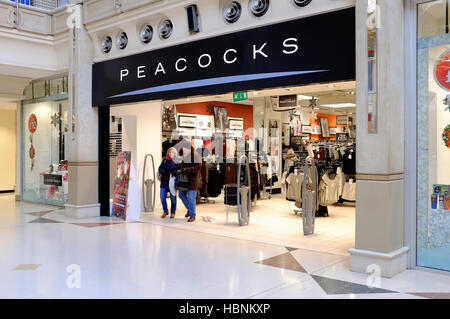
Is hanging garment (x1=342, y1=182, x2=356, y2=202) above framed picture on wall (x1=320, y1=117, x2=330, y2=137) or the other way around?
the other way around

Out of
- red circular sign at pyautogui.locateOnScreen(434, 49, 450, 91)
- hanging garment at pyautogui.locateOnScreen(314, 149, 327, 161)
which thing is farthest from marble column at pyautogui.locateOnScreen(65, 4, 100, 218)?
red circular sign at pyautogui.locateOnScreen(434, 49, 450, 91)

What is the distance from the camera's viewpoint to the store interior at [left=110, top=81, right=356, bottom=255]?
21.9 feet

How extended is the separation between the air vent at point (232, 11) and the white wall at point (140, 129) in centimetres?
322

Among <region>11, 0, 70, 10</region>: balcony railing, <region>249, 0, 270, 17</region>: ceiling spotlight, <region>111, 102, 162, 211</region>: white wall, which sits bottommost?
<region>111, 102, 162, 211</region>: white wall

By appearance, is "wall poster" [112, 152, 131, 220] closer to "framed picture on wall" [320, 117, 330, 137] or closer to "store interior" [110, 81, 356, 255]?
"store interior" [110, 81, 356, 255]

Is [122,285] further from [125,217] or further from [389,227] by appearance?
[125,217]

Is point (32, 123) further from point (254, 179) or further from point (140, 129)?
point (254, 179)

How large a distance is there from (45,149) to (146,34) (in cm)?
457

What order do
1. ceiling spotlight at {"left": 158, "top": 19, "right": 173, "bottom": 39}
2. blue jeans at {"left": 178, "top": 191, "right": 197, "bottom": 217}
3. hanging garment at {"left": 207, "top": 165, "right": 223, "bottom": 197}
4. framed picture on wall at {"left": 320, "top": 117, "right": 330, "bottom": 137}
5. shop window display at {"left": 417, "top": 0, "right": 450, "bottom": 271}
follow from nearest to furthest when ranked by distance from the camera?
shop window display at {"left": 417, "top": 0, "right": 450, "bottom": 271}, ceiling spotlight at {"left": 158, "top": 19, "right": 173, "bottom": 39}, blue jeans at {"left": 178, "top": 191, "right": 197, "bottom": 217}, hanging garment at {"left": 207, "top": 165, "right": 223, "bottom": 197}, framed picture on wall at {"left": 320, "top": 117, "right": 330, "bottom": 137}

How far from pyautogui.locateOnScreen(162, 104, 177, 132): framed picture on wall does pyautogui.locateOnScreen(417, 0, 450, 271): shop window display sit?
25.9 feet

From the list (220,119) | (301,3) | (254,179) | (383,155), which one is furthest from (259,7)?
(220,119)

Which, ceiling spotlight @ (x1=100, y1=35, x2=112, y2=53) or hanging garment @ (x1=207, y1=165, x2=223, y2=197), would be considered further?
hanging garment @ (x1=207, y1=165, x2=223, y2=197)

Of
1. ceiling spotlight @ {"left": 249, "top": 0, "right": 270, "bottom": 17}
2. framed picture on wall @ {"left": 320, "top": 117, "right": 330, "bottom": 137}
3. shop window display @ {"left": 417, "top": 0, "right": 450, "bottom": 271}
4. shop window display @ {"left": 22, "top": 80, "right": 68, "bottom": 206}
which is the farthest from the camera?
framed picture on wall @ {"left": 320, "top": 117, "right": 330, "bottom": 137}
